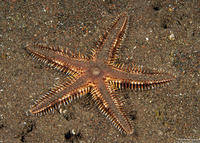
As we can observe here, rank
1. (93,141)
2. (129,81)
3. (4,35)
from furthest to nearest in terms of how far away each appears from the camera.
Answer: (4,35) → (93,141) → (129,81)

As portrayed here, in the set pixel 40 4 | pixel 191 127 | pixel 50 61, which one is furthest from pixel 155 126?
pixel 40 4

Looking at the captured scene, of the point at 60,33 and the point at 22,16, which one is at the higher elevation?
the point at 22,16

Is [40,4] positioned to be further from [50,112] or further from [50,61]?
[50,112]

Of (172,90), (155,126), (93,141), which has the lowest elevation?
(93,141)

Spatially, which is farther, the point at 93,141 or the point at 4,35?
the point at 4,35

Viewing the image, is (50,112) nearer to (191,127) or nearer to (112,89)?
(112,89)

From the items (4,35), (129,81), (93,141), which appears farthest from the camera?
(4,35)

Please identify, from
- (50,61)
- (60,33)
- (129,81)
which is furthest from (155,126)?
(60,33)
